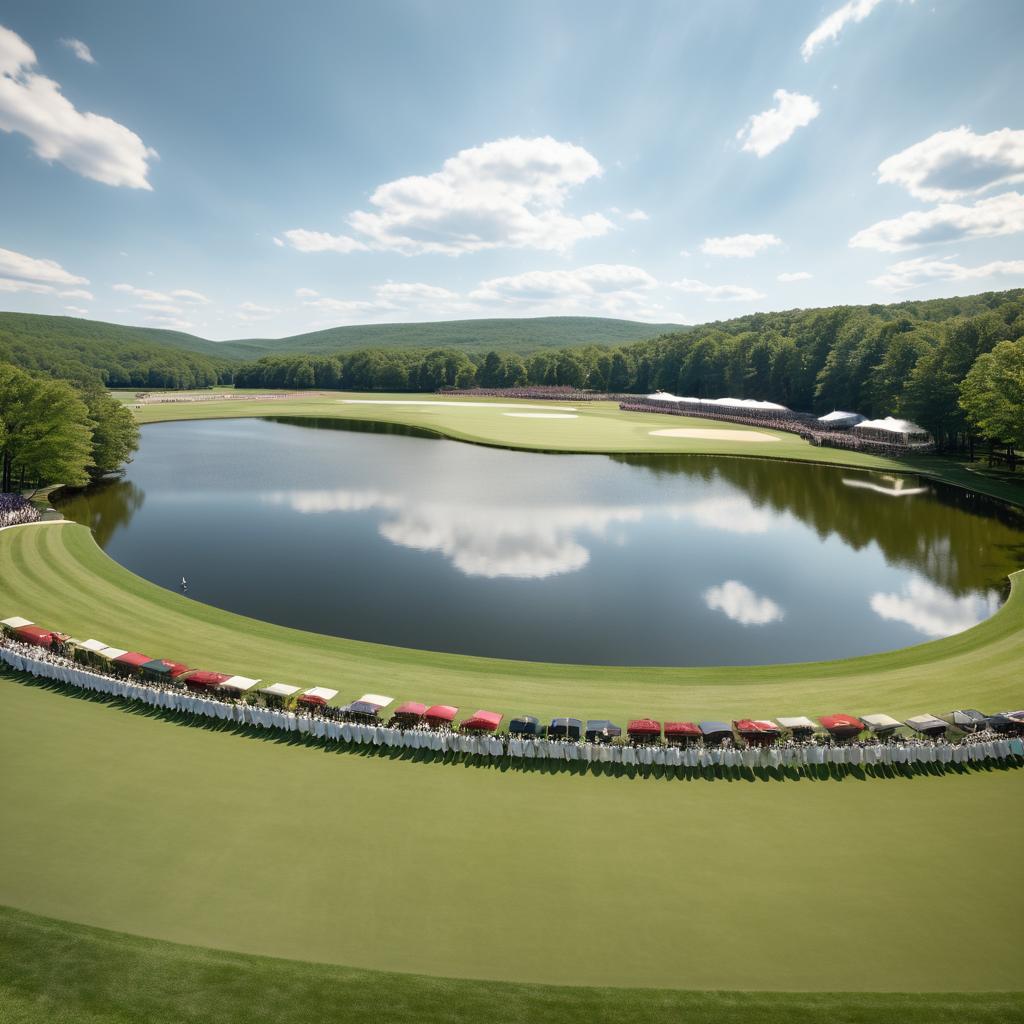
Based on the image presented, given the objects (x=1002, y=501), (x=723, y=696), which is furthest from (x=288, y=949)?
(x=1002, y=501)

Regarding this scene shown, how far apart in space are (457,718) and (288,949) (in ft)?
36.0

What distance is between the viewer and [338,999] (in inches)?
539

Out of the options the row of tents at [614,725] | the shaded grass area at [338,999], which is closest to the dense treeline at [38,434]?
the row of tents at [614,725]

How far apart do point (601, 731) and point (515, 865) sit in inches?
256

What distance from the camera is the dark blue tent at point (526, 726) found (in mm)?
23375

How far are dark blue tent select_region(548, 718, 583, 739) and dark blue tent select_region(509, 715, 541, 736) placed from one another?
0.54 meters

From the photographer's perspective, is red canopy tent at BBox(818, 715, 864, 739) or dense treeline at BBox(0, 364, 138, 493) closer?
red canopy tent at BBox(818, 715, 864, 739)

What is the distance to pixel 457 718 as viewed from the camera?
83.3 ft

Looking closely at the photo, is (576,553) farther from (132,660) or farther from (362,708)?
(132,660)

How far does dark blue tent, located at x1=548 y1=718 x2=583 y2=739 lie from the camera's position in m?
23.4

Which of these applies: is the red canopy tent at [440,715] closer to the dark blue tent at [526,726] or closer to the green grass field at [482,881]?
the green grass field at [482,881]

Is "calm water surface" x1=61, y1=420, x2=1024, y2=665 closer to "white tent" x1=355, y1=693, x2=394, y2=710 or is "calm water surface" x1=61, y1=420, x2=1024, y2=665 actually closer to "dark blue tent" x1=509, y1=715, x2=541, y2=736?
"white tent" x1=355, y1=693, x2=394, y2=710

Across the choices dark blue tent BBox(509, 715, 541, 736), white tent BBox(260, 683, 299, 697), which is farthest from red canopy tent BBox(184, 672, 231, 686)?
dark blue tent BBox(509, 715, 541, 736)

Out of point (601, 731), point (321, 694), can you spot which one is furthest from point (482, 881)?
point (321, 694)
